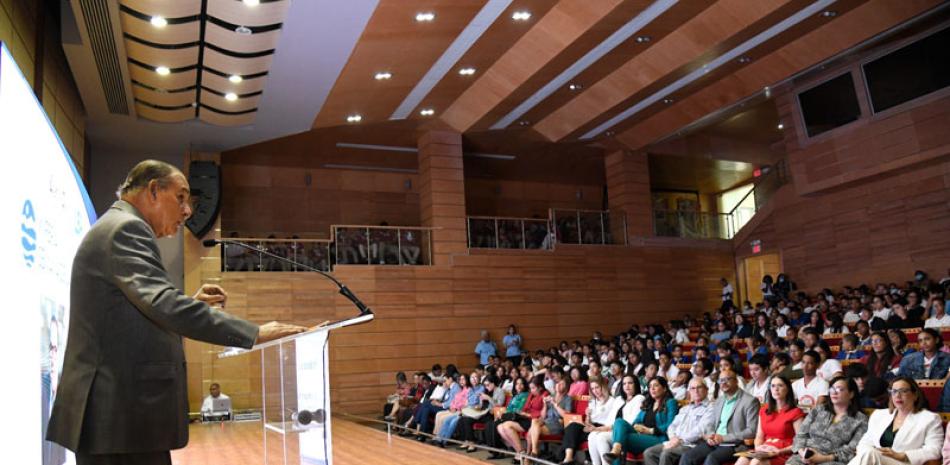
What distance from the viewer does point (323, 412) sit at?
302cm

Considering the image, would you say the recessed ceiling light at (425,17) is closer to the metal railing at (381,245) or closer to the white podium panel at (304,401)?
the metal railing at (381,245)

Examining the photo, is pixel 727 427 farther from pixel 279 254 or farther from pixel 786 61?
pixel 279 254

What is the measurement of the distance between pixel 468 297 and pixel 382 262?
1709 mm

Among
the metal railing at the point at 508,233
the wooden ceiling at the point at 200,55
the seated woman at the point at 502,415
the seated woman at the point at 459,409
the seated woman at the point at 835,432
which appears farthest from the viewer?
the metal railing at the point at 508,233

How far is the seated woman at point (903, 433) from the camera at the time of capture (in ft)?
14.1

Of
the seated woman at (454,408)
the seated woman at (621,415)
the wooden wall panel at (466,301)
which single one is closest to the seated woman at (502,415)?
the seated woman at (454,408)

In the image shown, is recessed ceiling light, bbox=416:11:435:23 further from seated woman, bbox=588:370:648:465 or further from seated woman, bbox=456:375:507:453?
seated woman, bbox=588:370:648:465

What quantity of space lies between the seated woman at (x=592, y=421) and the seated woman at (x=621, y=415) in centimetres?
10

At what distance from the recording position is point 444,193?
14.4 m

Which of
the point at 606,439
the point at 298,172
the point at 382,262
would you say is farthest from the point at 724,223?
the point at 606,439

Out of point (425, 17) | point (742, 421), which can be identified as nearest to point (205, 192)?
point (425, 17)

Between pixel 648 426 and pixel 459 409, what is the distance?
146 inches

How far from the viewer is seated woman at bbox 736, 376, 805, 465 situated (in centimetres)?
497

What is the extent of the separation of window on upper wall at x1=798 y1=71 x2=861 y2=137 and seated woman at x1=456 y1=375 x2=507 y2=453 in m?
7.38
